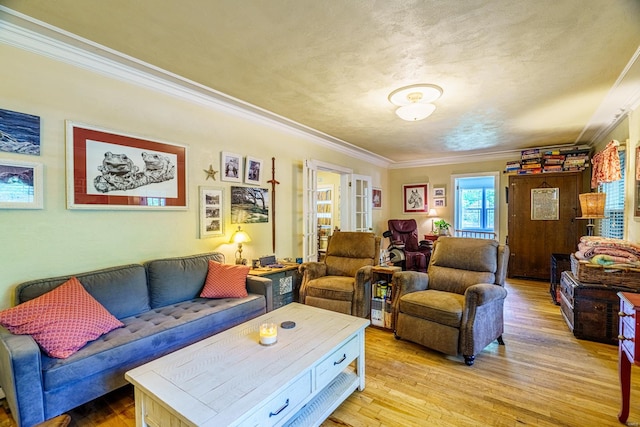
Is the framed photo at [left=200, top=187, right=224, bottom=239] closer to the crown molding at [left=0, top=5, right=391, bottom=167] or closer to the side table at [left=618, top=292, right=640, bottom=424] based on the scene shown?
the crown molding at [left=0, top=5, right=391, bottom=167]

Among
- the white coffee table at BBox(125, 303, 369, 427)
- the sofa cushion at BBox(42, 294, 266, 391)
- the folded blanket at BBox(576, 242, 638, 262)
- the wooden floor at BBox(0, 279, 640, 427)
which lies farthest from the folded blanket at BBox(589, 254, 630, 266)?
the sofa cushion at BBox(42, 294, 266, 391)

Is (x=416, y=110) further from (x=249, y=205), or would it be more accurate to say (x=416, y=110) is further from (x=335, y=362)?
(x=335, y=362)

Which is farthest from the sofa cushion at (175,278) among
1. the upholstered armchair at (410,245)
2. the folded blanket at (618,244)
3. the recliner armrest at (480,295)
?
the folded blanket at (618,244)

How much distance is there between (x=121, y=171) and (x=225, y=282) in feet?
4.35

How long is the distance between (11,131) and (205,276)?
174 cm

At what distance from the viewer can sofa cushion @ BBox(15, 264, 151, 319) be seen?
1987 millimetres

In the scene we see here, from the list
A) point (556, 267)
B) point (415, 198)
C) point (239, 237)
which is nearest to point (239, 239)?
point (239, 237)

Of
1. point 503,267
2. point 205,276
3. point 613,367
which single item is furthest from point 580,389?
point 205,276

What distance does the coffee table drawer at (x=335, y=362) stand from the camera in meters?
1.66

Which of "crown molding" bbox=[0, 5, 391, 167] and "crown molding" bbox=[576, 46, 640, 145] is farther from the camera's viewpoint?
"crown molding" bbox=[576, 46, 640, 145]

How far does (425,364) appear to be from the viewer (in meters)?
2.41

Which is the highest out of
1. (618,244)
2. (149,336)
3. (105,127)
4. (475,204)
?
(105,127)

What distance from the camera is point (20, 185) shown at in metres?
2.03

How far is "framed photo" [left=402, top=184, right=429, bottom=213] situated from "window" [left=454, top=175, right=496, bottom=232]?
0.66 metres
